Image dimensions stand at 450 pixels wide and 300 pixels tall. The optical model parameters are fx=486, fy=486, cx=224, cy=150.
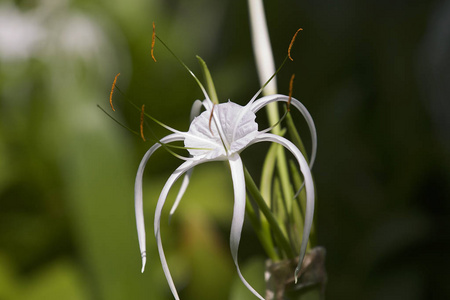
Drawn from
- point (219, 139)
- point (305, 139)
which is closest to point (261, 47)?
point (219, 139)

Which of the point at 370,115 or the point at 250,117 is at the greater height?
the point at 250,117

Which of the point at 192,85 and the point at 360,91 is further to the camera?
the point at 192,85

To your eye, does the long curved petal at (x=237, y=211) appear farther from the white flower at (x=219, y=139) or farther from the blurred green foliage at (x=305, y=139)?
the blurred green foliage at (x=305, y=139)

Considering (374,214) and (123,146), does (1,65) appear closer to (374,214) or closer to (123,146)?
(123,146)

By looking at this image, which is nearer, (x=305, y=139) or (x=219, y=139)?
(x=219, y=139)

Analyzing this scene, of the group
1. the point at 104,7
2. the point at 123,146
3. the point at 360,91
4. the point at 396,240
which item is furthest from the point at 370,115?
the point at 104,7

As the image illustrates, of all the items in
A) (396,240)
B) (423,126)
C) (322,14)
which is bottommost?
(396,240)

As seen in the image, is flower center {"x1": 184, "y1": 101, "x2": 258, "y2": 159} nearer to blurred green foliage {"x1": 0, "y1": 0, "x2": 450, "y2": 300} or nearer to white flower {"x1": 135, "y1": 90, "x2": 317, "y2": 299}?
white flower {"x1": 135, "y1": 90, "x2": 317, "y2": 299}

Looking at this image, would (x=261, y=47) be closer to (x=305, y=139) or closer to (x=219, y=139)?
(x=219, y=139)
